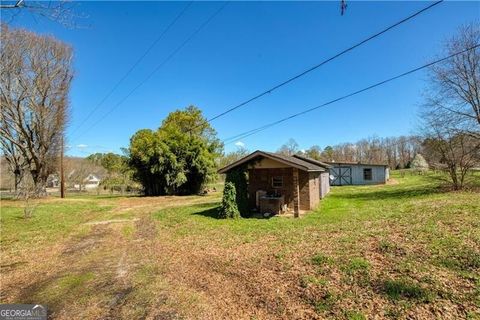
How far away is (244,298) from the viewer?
4785mm

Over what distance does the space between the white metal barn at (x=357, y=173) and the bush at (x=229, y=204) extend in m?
20.0

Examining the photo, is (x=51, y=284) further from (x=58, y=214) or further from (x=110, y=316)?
(x=58, y=214)

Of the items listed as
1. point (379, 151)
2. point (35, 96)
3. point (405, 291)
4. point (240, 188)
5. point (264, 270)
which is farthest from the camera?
point (379, 151)

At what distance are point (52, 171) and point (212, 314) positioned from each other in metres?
30.9

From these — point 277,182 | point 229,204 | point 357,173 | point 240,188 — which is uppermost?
point 357,173

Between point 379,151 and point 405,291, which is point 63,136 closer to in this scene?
point 405,291

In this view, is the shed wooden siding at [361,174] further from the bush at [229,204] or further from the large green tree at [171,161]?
the bush at [229,204]

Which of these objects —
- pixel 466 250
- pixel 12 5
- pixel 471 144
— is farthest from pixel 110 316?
pixel 471 144

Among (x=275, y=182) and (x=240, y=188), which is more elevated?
(x=275, y=182)

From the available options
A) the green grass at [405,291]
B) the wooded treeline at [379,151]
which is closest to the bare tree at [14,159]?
the green grass at [405,291]
